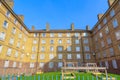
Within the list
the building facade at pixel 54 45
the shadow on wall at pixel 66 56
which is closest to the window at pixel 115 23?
the building facade at pixel 54 45

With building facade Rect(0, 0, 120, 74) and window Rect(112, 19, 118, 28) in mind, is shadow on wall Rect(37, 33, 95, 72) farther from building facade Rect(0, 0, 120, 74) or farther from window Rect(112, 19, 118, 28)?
window Rect(112, 19, 118, 28)

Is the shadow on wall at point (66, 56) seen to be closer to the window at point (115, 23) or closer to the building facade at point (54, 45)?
the building facade at point (54, 45)

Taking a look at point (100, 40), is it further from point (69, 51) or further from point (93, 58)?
point (69, 51)

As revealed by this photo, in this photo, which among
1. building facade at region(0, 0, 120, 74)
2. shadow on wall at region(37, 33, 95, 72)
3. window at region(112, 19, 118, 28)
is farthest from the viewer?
shadow on wall at region(37, 33, 95, 72)

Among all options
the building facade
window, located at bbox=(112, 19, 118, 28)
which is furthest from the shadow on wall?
window, located at bbox=(112, 19, 118, 28)

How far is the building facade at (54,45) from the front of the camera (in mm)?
22141

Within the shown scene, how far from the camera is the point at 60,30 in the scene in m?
37.3

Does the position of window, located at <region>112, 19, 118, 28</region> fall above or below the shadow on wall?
above

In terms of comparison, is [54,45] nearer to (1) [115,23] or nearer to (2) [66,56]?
(2) [66,56]

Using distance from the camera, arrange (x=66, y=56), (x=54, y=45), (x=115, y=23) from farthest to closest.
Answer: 1. (x=54, y=45)
2. (x=66, y=56)
3. (x=115, y=23)

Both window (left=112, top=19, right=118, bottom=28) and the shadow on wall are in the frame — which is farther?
the shadow on wall

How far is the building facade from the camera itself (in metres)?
22.1

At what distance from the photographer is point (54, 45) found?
3562 cm

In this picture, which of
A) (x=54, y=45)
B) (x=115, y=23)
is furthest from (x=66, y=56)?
(x=115, y=23)
